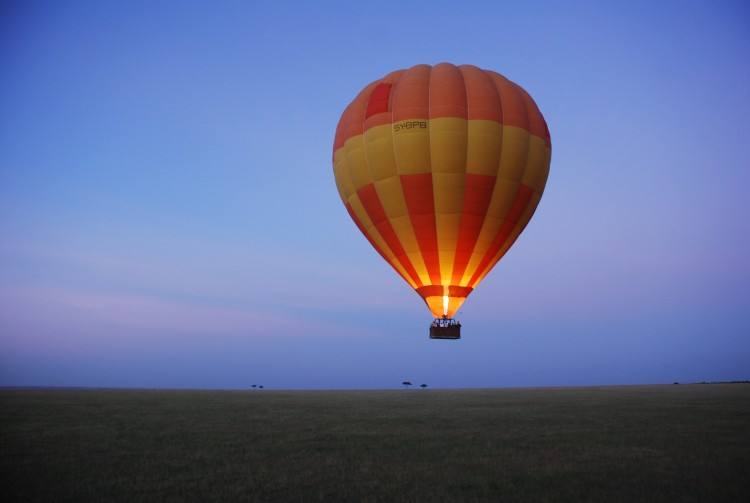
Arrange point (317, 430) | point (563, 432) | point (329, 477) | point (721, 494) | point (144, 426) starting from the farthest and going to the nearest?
point (144, 426)
point (317, 430)
point (563, 432)
point (329, 477)
point (721, 494)

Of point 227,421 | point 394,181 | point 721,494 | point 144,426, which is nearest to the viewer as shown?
point 721,494

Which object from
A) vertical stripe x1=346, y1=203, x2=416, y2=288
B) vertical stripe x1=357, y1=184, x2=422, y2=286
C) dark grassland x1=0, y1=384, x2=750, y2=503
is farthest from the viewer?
vertical stripe x1=346, y1=203, x2=416, y2=288

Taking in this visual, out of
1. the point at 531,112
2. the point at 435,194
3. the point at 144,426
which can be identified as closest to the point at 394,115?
the point at 435,194

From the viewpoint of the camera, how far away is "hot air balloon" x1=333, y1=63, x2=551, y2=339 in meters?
23.8

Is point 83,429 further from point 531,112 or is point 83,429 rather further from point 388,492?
point 531,112

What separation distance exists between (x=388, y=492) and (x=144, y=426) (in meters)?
14.1

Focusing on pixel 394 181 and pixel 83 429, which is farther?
pixel 394 181

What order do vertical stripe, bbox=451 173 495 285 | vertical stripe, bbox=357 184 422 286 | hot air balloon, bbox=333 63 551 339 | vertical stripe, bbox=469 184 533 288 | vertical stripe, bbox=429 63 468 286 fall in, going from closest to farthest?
1. vertical stripe, bbox=429 63 468 286
2. hot air balloon, bbox=333 63 551 339
3. vertical stripe, bbox=451 173 495 285
4. vertical stripe, bbox=469 184 533 288
5. vertical stripe, bbox=357 184 422 286

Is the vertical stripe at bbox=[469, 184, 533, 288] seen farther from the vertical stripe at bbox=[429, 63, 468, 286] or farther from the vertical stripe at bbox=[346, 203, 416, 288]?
the vertical stripe at bbox=[346, 203, 416, 288]

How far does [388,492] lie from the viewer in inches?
396

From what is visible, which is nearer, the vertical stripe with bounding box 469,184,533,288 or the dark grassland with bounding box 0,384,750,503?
the dark grassland with bounding box 0,384,750,503

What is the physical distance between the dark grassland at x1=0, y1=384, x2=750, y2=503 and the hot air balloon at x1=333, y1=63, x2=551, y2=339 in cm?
716

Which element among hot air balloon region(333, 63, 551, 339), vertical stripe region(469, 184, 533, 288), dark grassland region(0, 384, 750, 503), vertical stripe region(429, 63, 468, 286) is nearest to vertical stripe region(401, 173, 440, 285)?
hot air balloon region(333, 63, 551, 339)

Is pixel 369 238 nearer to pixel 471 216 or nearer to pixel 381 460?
pixel 471 216
